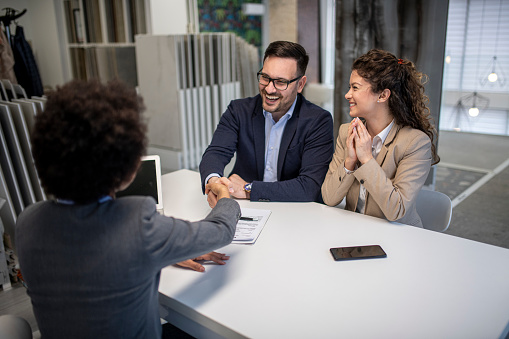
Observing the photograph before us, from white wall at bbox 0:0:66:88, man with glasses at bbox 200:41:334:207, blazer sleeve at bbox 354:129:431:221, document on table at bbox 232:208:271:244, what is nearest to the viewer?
document on table at bbox 232:208:271:244

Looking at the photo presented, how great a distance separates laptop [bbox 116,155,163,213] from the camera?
1782 millimetres

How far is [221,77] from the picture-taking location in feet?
16.6

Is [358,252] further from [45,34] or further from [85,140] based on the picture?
[45,34]

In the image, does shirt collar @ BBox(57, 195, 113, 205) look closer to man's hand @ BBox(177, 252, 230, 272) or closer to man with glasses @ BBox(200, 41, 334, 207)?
man's hand @ BBox(177, 252, 230, 272)

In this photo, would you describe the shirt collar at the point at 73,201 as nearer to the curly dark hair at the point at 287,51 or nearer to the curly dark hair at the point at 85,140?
the curly dark hair at the point at 85,140

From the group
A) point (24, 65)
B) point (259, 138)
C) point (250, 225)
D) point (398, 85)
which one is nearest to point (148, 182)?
point (250, 225)

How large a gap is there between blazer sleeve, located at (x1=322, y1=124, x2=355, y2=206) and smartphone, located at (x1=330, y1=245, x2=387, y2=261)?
44cm

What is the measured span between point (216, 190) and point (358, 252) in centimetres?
60

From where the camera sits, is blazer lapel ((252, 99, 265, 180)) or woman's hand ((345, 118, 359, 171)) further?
blazer lapel ((252, 99, 265, 180))

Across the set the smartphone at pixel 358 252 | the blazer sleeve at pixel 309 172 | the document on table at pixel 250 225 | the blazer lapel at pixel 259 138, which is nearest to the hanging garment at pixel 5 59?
the blazer lapel at pixel 259 138

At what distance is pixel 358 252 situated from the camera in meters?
1.40

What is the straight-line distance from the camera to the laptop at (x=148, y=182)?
1782mm

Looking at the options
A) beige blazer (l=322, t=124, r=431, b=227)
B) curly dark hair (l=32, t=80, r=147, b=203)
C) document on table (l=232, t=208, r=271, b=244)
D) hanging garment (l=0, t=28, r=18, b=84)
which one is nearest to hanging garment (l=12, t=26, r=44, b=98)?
hanging garment (l=0, t=28, r=18, b=84)

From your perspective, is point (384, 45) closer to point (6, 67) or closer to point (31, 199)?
point (31, 199)
